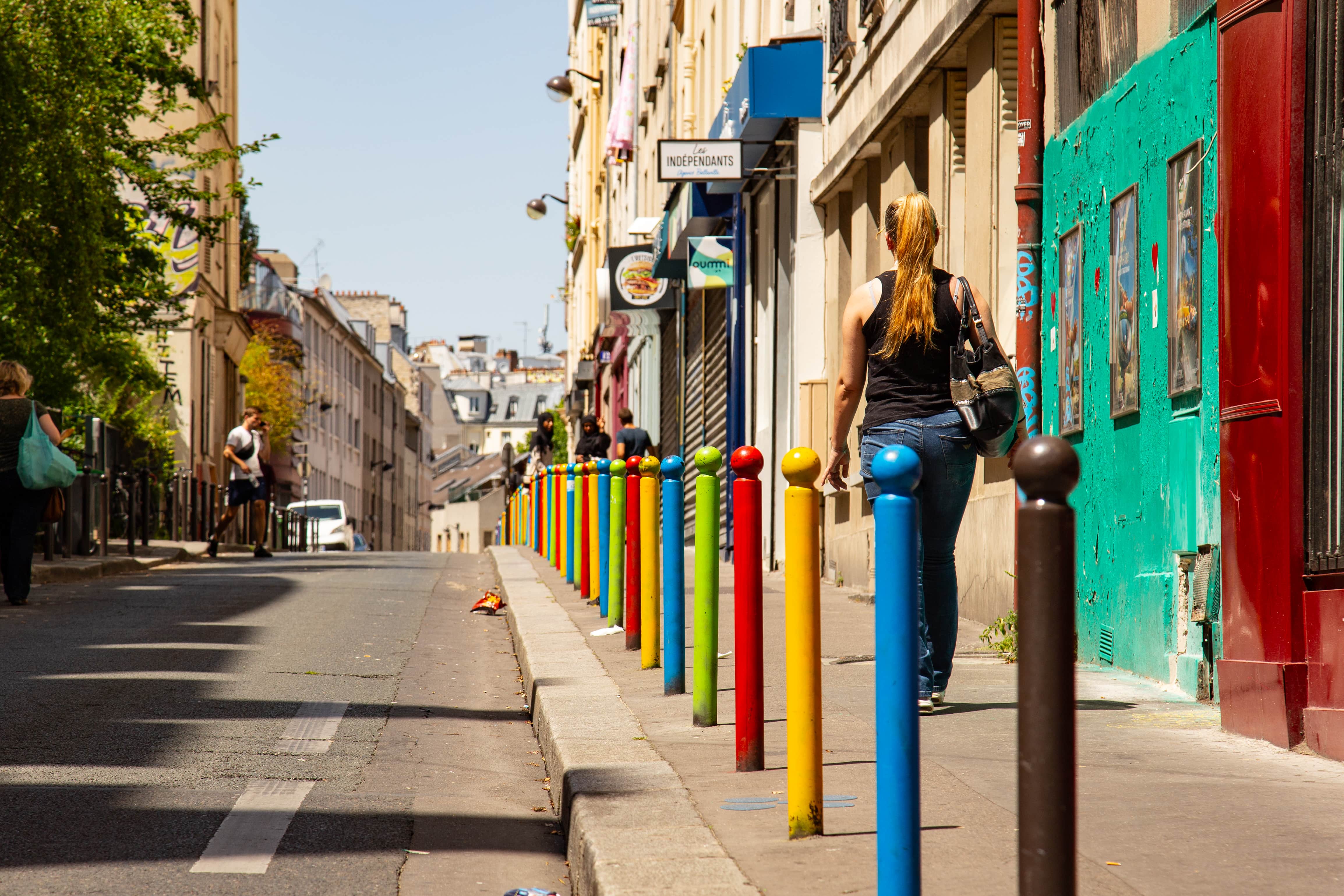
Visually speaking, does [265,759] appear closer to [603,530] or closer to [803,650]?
[803,650]

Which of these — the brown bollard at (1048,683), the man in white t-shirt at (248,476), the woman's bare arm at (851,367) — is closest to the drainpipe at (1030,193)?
the woman's bare arm at (851,367)

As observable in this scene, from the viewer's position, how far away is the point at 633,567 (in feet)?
29.9

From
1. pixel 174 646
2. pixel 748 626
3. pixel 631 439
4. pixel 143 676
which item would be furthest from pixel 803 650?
pixel 631 439

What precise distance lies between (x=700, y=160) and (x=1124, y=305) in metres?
9.86

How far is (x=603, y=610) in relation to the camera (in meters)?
11.1

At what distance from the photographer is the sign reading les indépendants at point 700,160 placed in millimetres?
17469

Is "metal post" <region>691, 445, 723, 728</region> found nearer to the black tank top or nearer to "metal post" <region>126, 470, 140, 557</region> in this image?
the black tank top

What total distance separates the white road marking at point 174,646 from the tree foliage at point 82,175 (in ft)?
30.8

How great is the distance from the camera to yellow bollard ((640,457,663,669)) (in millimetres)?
8281

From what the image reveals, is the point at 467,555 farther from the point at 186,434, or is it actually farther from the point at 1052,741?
the point at 1052,741

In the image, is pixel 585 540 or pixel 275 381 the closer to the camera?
pixel 585 540

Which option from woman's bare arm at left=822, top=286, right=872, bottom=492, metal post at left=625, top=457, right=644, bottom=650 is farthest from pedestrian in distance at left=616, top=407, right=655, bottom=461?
woman's bare arm at left=822, top=286, right=872, bottom=492

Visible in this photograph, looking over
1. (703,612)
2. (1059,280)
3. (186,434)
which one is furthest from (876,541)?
(186,434)

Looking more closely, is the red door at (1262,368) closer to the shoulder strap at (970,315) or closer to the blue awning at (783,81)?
the shoulder strap at (970,315)
